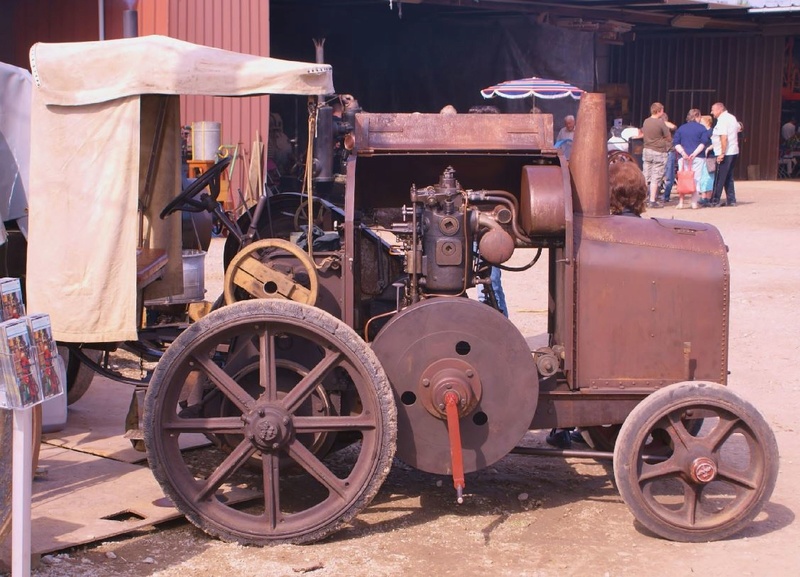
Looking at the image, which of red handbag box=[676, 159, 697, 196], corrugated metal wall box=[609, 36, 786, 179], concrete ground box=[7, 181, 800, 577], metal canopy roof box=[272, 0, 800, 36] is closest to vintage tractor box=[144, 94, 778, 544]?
concrete ground box=[7, 181, 800, 577]

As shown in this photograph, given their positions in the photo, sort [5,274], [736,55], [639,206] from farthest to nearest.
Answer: [736,55] → [5,274] → [639,206]

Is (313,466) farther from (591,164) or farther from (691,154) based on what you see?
(691,154)

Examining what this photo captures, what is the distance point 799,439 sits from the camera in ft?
21.5

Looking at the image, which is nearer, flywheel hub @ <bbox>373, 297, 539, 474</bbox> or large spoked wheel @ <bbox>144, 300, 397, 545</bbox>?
large spoked wheel @ <bbox>144, 300, 397, 545</bbox>

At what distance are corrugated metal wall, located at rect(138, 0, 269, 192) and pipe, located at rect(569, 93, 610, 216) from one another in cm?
1031

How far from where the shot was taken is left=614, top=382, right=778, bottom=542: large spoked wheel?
183 inches

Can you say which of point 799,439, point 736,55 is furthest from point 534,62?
point 799,439

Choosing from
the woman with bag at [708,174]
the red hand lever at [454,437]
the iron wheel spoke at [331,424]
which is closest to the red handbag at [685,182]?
the woman with bag at [708,174]

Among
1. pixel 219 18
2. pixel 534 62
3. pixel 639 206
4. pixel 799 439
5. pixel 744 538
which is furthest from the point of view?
pixel 534 62

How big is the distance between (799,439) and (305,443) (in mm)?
3341

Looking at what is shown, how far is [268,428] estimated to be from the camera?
4.56 metres

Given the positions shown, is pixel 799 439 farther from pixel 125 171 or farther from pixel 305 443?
pixel 125 171

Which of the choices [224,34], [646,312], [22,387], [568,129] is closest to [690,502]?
[646,312]

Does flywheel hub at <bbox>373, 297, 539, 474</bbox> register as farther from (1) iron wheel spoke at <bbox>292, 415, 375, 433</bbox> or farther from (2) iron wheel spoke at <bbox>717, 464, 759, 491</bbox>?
(2) iron wheel spoke at <bbox>717, 464, 759, 491</bbox>
